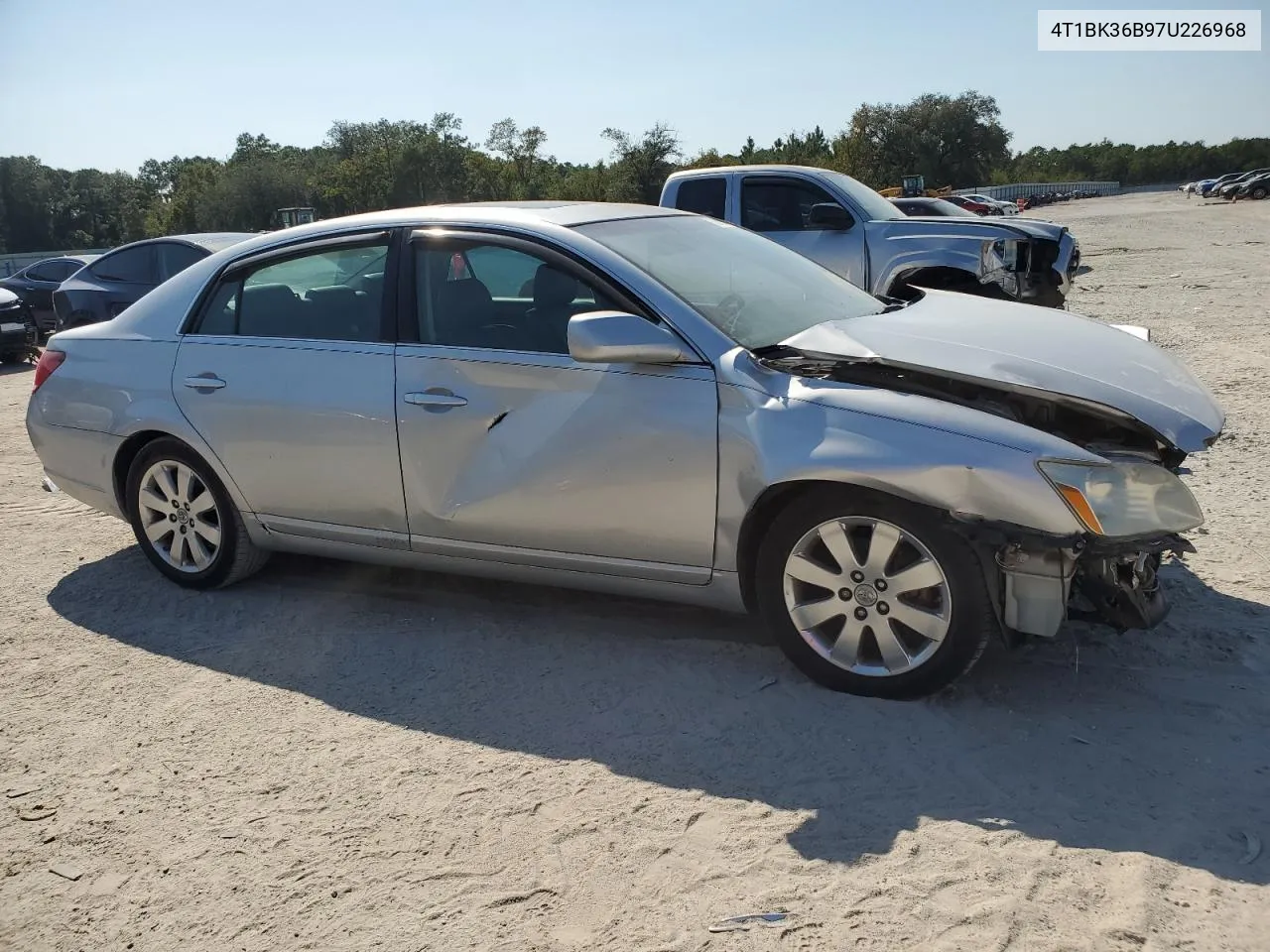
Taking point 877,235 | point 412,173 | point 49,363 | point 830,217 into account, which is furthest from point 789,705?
point 412,173

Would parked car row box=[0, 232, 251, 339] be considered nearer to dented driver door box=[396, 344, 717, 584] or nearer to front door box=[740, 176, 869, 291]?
front door box=[740, 176, 869, 291]

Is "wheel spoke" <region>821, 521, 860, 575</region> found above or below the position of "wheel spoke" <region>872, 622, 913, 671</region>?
above

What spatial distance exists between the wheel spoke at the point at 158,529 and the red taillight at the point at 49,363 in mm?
971

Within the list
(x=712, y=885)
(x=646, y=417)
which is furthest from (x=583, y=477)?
(x=712, y=885)

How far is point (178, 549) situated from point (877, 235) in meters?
6.83

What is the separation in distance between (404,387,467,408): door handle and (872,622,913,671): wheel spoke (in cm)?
175

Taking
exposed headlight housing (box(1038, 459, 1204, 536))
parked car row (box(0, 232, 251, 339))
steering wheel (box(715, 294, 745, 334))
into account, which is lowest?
exposed headlight housing (box(1038, 459, 1204, 536))

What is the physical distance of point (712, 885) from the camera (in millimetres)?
2701

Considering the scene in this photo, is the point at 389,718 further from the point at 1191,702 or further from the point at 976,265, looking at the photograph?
the point at 976,265

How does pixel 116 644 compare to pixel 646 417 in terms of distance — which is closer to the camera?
pixel 646 417

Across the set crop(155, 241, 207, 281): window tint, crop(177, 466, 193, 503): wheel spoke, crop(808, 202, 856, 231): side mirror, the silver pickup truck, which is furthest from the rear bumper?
crop(808, 202, 856, 231): side mirror

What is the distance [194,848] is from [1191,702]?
3.09 m

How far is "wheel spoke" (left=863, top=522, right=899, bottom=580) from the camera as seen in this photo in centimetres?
343

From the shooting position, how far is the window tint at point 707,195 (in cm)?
1018
